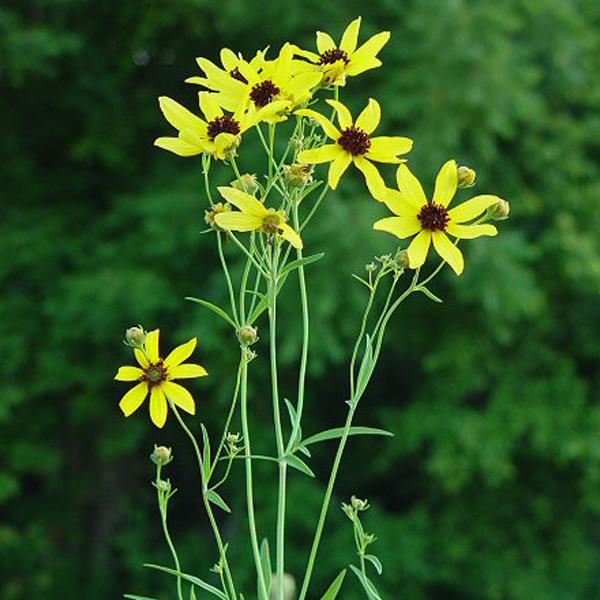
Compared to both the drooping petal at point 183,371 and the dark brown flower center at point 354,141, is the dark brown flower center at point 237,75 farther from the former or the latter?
the drooping petal at point 183,371

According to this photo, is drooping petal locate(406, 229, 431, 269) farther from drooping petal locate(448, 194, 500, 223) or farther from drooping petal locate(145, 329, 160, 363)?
drooping petal locate(145, 329, 160, 363)

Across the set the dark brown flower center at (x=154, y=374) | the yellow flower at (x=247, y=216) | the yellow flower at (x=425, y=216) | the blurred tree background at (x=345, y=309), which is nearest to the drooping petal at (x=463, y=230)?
the yellow flower at (x=425, y=216)

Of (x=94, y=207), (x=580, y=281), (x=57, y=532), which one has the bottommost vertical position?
(x=57, y=532)

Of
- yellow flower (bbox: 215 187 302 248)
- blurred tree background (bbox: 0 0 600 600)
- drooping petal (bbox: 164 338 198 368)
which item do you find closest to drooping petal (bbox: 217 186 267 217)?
yellow flower (bbox: 215 187 302 248)

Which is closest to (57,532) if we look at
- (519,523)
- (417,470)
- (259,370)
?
(259,370)

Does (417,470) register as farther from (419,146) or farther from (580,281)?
(419,146)

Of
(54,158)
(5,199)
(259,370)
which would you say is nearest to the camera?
(259,370)

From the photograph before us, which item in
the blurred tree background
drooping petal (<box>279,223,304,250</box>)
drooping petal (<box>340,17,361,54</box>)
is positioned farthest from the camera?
the blurred tree background

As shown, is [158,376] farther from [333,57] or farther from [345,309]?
[345,309]
